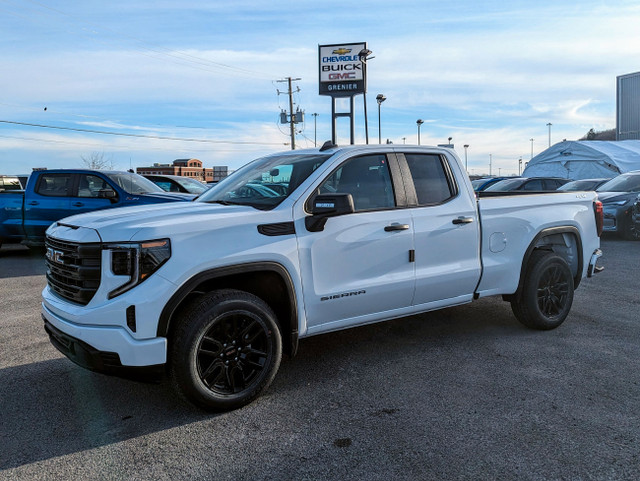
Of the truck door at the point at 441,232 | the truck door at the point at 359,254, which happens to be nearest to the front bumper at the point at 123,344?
the truck door at the point at 359,254

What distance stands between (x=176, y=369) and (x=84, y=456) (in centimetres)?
70

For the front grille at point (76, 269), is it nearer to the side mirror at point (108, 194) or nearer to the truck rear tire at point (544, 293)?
the truck rear tire at point (544, 293)

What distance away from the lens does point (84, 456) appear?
3.15 m

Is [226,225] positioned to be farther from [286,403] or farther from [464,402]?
[464,402]

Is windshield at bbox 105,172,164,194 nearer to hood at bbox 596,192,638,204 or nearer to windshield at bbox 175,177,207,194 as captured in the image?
windshield at bbox 175,177,207,194

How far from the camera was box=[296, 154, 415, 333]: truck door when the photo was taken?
3.98 meters

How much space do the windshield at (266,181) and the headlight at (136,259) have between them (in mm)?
891

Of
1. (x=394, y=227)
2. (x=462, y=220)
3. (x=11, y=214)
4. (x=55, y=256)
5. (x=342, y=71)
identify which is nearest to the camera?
(x=55, y=256)

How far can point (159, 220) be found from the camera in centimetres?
359

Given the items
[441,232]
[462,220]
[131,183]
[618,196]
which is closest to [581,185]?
[618,196]

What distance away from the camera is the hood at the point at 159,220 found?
3.40 metres

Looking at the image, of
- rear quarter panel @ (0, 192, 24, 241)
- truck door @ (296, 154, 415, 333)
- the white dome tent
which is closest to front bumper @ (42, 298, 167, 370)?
truck door @ (296, 154, 415, 333)

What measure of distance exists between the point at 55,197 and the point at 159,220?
8473 mm

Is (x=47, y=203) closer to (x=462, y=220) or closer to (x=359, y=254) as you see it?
(x=359, y=254)
